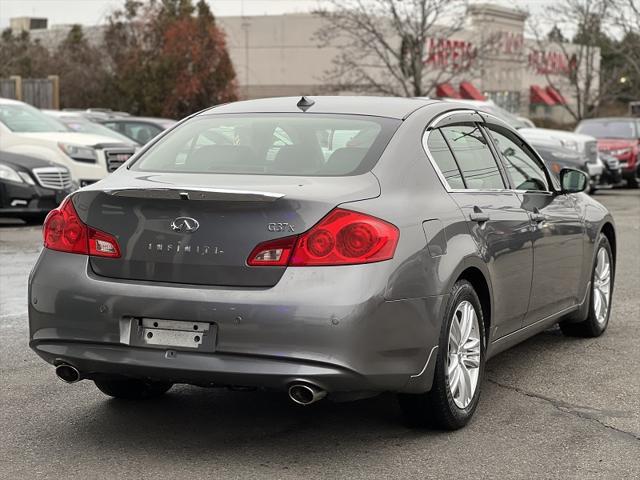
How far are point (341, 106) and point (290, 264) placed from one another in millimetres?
1451

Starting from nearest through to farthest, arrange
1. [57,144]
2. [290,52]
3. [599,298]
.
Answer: [599,298] → [57,144] → [290,52]

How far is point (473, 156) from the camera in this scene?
239 inches

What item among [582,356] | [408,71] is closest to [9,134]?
[582,356]

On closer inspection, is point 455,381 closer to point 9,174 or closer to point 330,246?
point 330,246

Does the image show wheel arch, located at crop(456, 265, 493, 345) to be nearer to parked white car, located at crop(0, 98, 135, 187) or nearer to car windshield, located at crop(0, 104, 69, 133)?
parked white car, located at crop(0, 98, 135, 187)

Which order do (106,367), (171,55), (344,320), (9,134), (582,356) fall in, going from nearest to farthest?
(344,320) → (106,367) → (582,356) → (9,134) → (171,55)

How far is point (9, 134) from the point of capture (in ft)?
56.2

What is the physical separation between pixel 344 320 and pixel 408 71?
124 ft

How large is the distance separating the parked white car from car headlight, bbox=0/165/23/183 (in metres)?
1.34

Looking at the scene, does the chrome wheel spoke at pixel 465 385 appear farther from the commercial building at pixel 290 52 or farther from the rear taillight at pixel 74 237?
the commercial building at pixel 290 52

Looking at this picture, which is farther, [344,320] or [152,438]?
[152,438]

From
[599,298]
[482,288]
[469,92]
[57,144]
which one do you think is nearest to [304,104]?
[482,288]

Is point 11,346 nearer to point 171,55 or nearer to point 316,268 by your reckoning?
point 316,268

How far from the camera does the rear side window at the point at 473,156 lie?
232 inches
